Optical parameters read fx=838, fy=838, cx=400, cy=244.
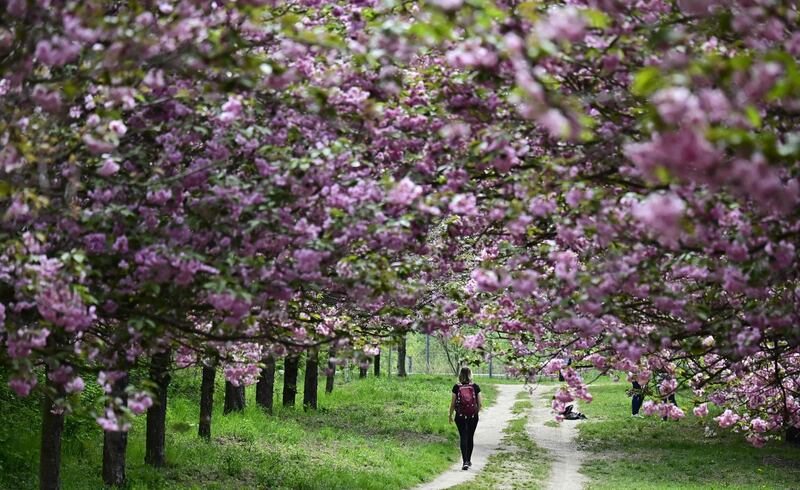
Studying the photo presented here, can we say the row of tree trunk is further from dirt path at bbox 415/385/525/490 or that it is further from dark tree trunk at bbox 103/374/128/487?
dirt path at bbox 415/385/525/490

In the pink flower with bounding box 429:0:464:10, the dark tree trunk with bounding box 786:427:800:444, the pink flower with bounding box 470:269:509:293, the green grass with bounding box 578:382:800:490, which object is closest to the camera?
the pink flower with bounding box 429:0:464:10

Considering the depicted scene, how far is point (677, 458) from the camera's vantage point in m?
22.1

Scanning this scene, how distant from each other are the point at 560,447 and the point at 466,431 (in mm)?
7316

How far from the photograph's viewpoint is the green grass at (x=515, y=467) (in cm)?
Answer: 1621

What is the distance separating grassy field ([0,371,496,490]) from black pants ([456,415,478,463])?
598mm

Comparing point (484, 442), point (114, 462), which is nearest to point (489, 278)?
point (114, 462)

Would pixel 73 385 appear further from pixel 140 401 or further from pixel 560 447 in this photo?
pixel 560 447

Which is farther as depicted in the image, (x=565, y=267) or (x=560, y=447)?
(x=560, y=447)

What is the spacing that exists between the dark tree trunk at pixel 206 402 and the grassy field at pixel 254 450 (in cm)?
26

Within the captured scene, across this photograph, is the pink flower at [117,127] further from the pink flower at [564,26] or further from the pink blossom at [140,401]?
the pink flower at [564,26]

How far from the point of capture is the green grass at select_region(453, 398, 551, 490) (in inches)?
638

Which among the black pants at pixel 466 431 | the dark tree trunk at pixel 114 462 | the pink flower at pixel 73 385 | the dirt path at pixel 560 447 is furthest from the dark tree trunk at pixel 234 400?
the pink flower at pixel 73 385

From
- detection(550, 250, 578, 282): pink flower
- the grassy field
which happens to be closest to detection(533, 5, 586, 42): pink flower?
detection(550, 250, 578, 282): pink flower

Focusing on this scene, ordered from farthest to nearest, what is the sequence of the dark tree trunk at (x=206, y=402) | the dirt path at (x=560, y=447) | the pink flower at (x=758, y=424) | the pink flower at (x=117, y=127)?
the dirt path at (x=560, y=447), the dark tree trunk at (x=206, y=402), the pink flower at (x=758, y=424), the pink flower at (x=117, y=127)
